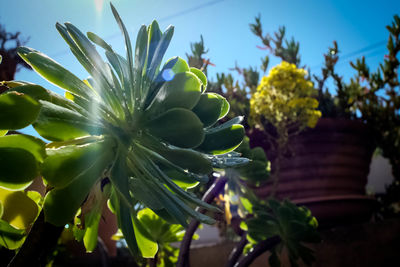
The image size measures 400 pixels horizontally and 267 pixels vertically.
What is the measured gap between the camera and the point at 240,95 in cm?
177

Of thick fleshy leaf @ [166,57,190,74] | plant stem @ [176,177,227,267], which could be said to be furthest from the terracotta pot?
thick fleshy leaf @ [166,57,190,74]

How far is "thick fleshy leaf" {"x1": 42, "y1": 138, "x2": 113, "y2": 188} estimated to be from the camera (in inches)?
9.6

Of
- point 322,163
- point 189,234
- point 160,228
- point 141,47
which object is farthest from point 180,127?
point 322,163

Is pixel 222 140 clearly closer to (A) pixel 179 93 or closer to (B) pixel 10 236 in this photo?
(A) pixel 179 93

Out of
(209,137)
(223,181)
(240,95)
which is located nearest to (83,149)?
(209,137)

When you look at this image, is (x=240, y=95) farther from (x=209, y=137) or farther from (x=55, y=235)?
(x=55, y=235)

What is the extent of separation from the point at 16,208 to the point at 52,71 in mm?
134

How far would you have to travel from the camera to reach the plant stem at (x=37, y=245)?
200mm

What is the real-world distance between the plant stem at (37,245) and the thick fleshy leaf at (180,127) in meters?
0.13

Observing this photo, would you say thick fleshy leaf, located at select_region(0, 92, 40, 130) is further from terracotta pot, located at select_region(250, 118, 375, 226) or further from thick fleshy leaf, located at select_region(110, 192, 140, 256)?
terracotta pot, located at select_region(250, 118, 375, 226)

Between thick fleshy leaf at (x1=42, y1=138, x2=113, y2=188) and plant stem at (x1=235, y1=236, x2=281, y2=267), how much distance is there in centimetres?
48

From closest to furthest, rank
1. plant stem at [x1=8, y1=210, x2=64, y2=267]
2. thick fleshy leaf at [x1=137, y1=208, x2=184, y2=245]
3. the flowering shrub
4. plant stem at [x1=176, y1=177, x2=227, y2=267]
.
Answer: plant stem at [x1=8, y1=210, x2=64, y2=267] < plant stem at [x1=176, y1=177, x2=227, y2=267] < thick fleshy leaf at [x1=137, y1=208, x2=184, y2=245] < the flowering shrub

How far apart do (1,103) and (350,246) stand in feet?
3.57

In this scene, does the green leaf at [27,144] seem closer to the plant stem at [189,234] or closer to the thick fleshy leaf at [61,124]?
the thick fleshy leaf at [61,124]
